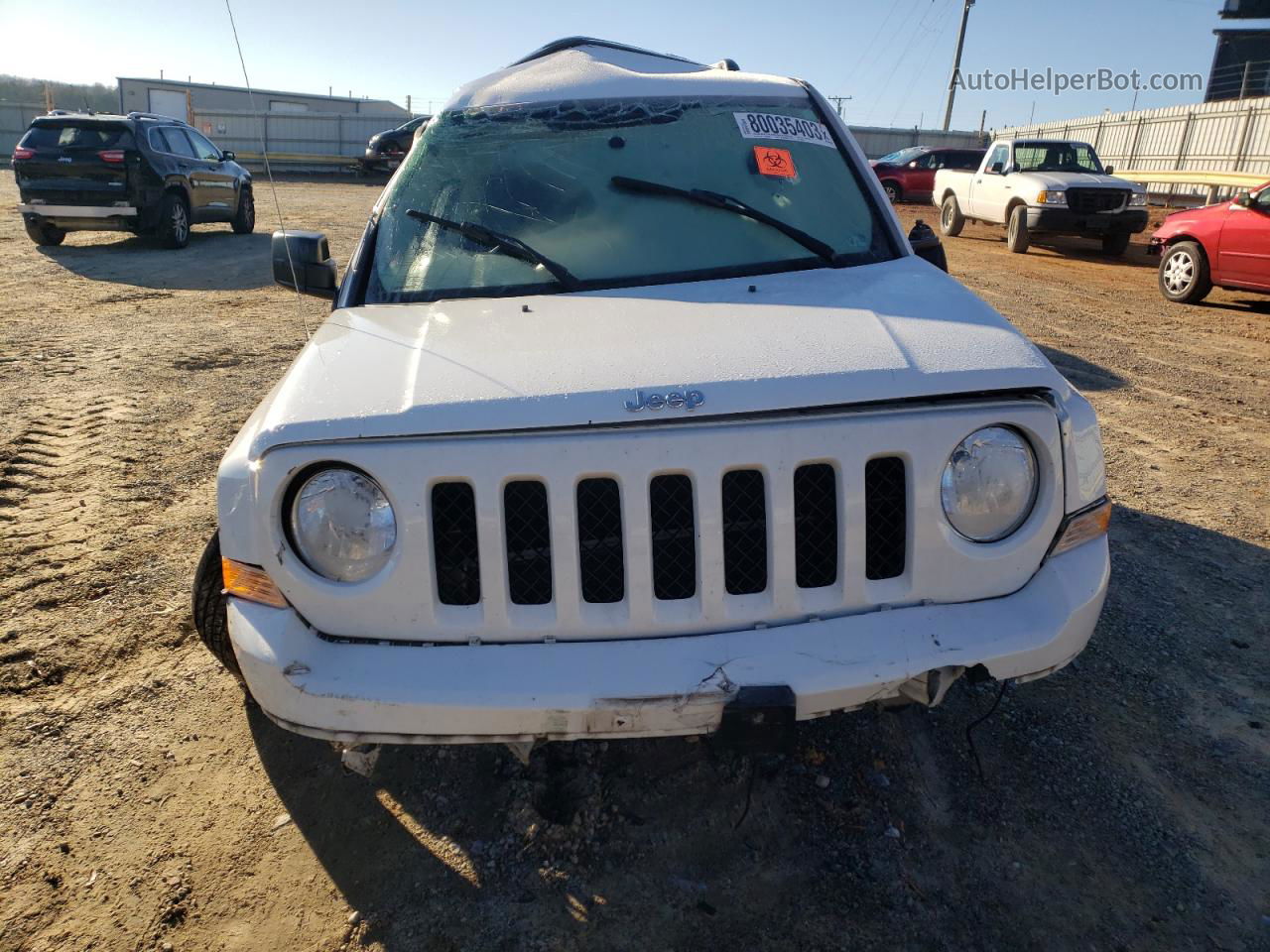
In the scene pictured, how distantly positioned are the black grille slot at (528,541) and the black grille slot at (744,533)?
1.36 feet

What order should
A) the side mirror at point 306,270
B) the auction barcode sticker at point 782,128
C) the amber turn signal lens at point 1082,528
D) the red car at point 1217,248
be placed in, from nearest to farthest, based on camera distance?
the amber turn signal lens at point 1082,528 → the auction barcode sticker at point 782,128 → the side mirror at point 306,270 → the red car at point 1217,248

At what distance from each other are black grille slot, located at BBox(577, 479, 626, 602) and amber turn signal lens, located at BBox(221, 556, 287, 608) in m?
0.70

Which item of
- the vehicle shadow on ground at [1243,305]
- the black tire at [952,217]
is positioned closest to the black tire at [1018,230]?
the black tire at [952,217]

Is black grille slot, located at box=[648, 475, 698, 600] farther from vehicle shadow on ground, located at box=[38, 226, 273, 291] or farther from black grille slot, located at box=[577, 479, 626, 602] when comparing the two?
vehicle shadow on ground, located at box=[38, 226, 273, 291]

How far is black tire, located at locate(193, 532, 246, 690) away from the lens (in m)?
2.61

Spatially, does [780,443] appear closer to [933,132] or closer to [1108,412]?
[1108,412]

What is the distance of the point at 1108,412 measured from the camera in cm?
594

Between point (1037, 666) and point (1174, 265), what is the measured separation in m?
10.5

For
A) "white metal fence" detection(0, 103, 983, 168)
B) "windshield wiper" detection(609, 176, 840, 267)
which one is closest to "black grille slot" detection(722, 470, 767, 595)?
"windshield wiper" detection(609, 176, 840, 267)

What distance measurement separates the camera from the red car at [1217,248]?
30.4 feet

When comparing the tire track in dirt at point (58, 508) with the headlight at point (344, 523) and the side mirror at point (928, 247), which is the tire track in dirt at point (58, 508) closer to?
the headlight at point (344, 523)

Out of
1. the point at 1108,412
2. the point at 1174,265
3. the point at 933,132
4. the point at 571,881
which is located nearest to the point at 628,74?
the point at 571,881

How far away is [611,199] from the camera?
3.04m

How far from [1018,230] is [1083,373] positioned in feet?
27.6
